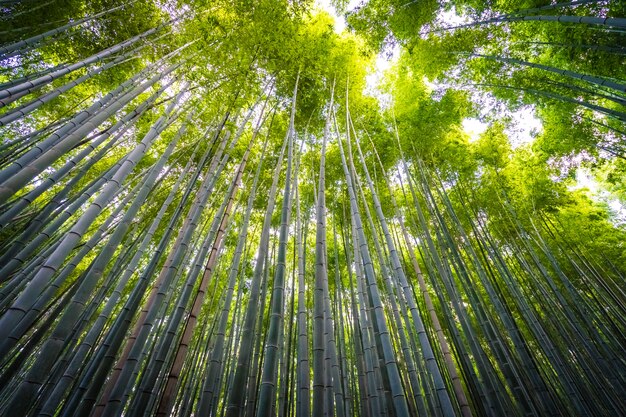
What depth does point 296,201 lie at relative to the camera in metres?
3.07

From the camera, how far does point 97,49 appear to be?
4.35 meters

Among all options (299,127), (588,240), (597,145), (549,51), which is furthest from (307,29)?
(588,240)

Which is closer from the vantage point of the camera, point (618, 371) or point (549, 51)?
point (618, 371)

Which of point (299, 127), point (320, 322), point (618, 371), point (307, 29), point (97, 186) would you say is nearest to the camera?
point (320, 322)

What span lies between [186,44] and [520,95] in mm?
5405

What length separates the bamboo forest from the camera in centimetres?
181

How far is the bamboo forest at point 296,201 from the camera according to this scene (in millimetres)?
1810

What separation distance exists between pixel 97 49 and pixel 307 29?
328 centimetres

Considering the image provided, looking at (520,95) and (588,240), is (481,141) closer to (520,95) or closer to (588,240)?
(520,95)

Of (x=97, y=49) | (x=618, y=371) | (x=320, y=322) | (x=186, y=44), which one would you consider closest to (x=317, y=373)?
(x=320, y=322)

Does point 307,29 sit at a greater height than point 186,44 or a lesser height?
greater

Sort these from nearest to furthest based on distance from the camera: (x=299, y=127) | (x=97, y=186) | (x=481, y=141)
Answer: (x=97, y=186), (x=299, y=127), (x=481, y=141)

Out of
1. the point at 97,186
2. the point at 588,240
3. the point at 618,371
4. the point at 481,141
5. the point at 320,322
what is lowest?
the point at 320,322

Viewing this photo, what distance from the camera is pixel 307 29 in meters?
4.70
